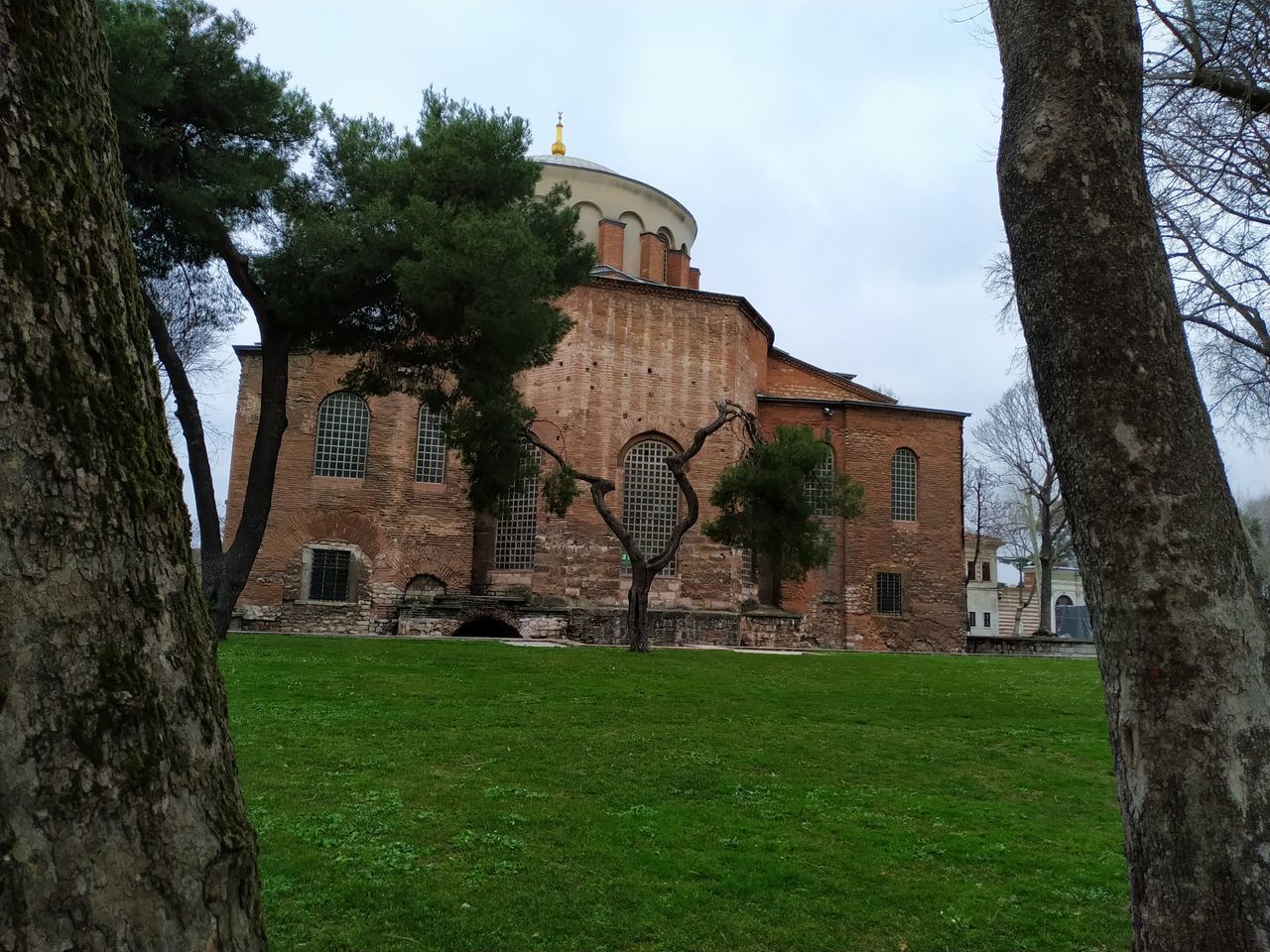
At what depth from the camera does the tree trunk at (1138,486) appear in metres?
2.37

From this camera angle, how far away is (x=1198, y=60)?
24.1 feet

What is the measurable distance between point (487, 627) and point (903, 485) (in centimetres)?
1237

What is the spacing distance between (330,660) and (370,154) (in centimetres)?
751

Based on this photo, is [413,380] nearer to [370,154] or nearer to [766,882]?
[370,154]

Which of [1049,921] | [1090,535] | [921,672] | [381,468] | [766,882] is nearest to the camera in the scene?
[1090,535]

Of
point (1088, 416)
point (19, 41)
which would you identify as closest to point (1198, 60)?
point (1088, 416)

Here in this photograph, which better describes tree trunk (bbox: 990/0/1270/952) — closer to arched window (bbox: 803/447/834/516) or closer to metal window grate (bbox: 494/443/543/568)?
arched window (bbox: 803/447/834/516)

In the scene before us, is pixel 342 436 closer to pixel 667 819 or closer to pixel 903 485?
pixel 903 485

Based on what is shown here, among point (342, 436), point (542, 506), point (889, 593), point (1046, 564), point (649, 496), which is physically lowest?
point (889, 593)

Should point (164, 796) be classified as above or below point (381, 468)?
below

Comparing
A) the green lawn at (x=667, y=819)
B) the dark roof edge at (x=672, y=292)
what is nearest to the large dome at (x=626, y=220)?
the dark roof edge at (x=672, y=292)

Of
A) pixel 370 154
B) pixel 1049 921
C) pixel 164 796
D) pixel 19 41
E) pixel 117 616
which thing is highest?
pixel 370 154

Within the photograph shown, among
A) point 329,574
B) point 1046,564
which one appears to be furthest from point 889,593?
point 329,574

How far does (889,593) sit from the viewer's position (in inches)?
1037
